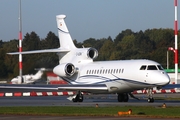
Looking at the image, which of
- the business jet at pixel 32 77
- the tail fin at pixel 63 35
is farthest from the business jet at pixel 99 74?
the business jet at pixel 32 77

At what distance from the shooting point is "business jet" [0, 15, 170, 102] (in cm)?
3866

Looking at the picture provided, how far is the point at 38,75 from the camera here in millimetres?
47531

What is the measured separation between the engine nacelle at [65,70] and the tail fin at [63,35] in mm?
2600

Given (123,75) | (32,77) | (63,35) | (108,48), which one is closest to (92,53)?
(63,35)

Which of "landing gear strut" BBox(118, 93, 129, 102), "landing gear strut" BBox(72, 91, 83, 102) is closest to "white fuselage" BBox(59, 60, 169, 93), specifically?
"landing gear strut" BBox(118, 93, 129, 102)

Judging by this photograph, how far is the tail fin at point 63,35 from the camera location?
46.2m

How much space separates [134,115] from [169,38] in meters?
114

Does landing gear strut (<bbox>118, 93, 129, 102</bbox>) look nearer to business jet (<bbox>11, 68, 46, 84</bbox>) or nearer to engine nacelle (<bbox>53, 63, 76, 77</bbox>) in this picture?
engine nacelle (<bbox>53, 63, 76, 77</bbox>)

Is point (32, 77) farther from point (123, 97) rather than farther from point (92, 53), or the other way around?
point (123, 97)

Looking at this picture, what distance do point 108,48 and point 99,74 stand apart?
89314 mm

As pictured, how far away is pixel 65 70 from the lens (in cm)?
4312

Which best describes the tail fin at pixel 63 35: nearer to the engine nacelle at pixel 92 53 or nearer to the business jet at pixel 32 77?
the engine nacelle at pixel 92 53

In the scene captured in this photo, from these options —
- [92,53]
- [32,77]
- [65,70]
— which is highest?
[92,53]

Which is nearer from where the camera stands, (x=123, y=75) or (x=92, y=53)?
(x=123, y=75)
